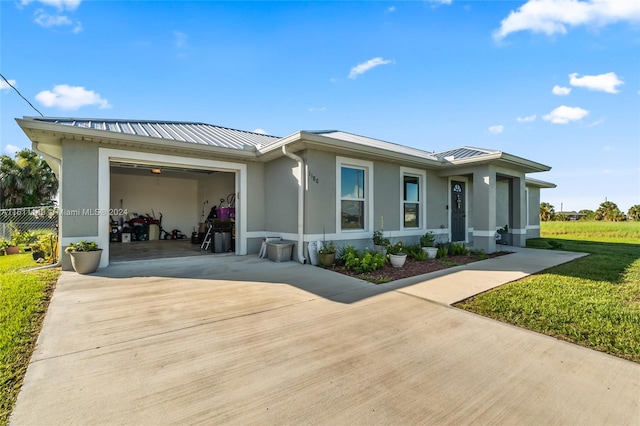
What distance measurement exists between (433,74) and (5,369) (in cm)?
991

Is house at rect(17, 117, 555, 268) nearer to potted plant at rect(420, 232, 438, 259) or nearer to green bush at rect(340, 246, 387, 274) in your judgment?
potted plant at rect(420, 232, 438, 259)

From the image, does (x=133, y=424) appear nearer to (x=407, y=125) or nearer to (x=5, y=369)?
(x=5, y=369)

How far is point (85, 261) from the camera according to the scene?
5.36 m

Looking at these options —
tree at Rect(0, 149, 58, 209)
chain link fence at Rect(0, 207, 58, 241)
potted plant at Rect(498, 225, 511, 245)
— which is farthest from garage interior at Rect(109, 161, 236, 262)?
potted plant at Rect(498, 225, 511, 245)

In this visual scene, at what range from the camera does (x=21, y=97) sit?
21.6 feet

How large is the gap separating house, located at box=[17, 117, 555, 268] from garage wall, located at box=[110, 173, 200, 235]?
394cm

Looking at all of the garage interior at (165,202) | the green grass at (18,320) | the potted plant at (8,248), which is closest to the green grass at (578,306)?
the green grass at (18,320)

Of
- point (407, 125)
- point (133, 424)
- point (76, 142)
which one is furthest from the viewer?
point (407, 125)

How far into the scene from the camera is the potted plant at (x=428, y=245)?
742 centimetres

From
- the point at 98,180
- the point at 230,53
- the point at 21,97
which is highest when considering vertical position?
the point at 230,53

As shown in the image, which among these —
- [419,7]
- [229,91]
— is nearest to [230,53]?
[229,91]

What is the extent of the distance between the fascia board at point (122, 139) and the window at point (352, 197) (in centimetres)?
253

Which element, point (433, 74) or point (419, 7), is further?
point (433, 74)

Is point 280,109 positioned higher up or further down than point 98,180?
higher up
